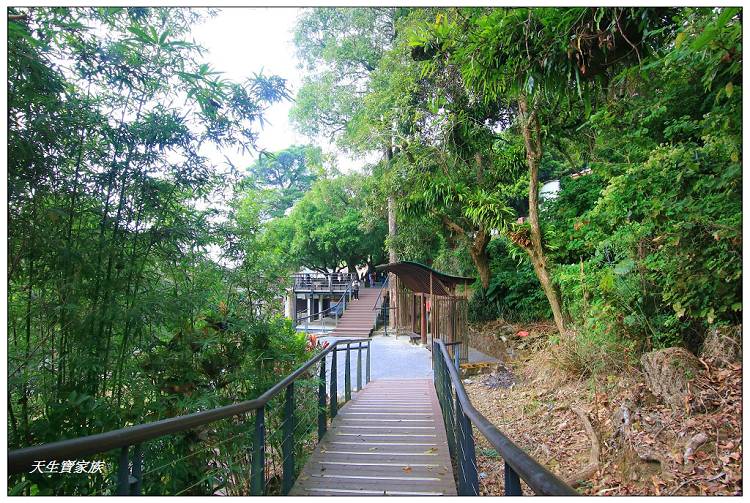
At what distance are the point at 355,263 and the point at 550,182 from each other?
35.6ft

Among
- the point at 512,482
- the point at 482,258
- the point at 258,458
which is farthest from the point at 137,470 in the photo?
the point at 482,258

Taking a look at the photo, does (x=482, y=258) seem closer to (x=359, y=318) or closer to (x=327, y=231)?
(x=359, y=318)

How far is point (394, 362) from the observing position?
807 cm

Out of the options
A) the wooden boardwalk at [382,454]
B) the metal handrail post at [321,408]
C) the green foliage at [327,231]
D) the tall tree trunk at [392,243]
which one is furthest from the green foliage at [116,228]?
the green foliage at [327,231]

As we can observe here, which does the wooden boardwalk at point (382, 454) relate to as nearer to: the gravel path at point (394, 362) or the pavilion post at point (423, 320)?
the gravel path at point (394, 362)

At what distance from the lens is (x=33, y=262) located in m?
1.74

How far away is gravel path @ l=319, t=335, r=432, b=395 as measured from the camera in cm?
708

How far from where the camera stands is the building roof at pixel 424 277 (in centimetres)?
799

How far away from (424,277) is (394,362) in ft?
6.02

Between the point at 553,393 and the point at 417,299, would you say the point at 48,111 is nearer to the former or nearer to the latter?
the point at 553,393

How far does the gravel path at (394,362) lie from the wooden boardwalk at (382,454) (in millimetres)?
2299

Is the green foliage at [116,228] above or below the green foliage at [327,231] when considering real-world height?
below

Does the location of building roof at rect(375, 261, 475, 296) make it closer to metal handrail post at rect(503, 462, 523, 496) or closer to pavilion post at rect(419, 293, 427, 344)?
pavilion post at rect(419, 293, 427, 344)

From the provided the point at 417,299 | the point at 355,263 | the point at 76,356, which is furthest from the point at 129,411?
the point at 355,263
